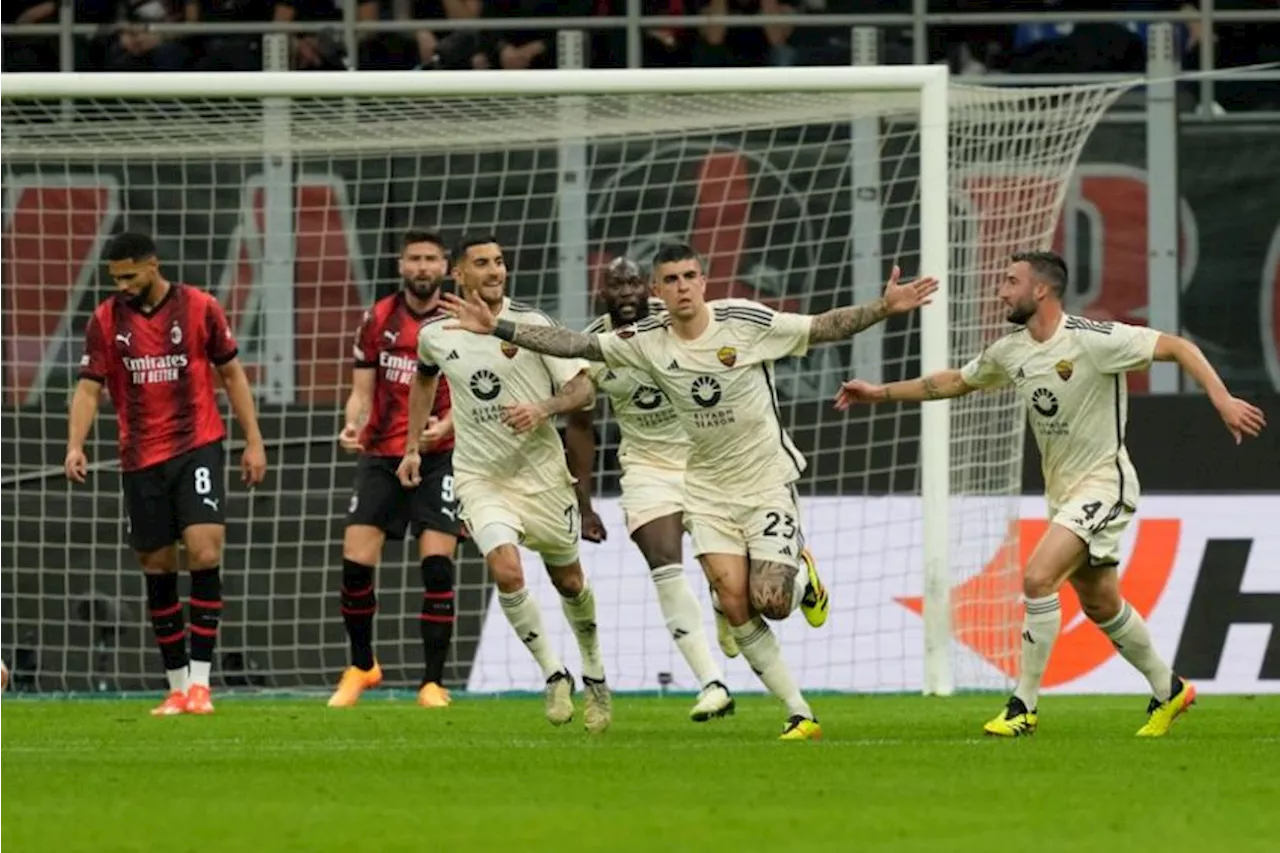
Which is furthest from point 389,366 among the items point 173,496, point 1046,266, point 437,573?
point 1046,266

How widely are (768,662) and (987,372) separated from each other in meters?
1.67

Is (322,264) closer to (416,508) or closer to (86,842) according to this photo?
(416,508)

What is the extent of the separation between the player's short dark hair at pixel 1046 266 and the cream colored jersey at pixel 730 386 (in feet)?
3.43

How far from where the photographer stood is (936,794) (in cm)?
906

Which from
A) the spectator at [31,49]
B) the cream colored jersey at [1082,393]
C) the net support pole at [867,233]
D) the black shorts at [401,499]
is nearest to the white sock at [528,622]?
the black shorts at [401,499]

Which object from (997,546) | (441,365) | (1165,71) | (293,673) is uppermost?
(1165,71)

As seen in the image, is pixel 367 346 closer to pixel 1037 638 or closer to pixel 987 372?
pixel 987 372

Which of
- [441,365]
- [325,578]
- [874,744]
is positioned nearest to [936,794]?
[874,744]

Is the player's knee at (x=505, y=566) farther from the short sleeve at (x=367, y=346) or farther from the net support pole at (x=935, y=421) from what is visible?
the net support pole at (x=935, y=421)

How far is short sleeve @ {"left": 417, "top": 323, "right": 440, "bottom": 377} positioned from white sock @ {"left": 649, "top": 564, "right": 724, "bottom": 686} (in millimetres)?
1463

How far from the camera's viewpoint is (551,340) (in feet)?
39.0

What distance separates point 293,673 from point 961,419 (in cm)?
442

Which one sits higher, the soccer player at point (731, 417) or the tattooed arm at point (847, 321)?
the tattooed arm at point (847, 321)

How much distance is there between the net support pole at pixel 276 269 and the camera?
17.2m
